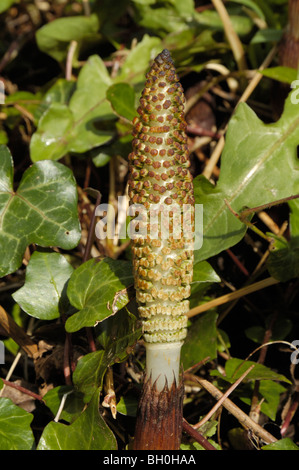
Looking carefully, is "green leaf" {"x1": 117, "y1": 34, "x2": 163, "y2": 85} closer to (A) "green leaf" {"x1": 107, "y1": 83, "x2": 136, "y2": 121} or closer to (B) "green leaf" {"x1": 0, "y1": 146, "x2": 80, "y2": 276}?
(A) "green leaf" {"x1": 107, "y1": 83, "x2": 136, "y2": 121}

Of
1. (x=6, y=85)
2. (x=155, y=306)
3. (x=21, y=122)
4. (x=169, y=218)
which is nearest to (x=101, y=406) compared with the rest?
(x=155, y=306)

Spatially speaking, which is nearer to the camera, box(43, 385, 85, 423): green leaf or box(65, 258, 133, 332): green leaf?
box(65, 258, 133, 332): green leaf

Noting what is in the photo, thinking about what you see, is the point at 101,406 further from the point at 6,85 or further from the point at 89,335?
the point at 6,85

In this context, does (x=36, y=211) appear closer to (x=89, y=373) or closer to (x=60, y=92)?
(x=89, y=373)

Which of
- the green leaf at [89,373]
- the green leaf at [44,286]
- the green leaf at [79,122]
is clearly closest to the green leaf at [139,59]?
the green leaf at [79,122]

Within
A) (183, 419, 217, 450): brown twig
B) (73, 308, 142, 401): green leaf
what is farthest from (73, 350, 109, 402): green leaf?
(183, 419, 217, 450): brown twig

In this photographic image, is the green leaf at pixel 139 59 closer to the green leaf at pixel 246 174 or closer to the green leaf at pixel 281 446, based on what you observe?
the green leaf at pixel 246 174
